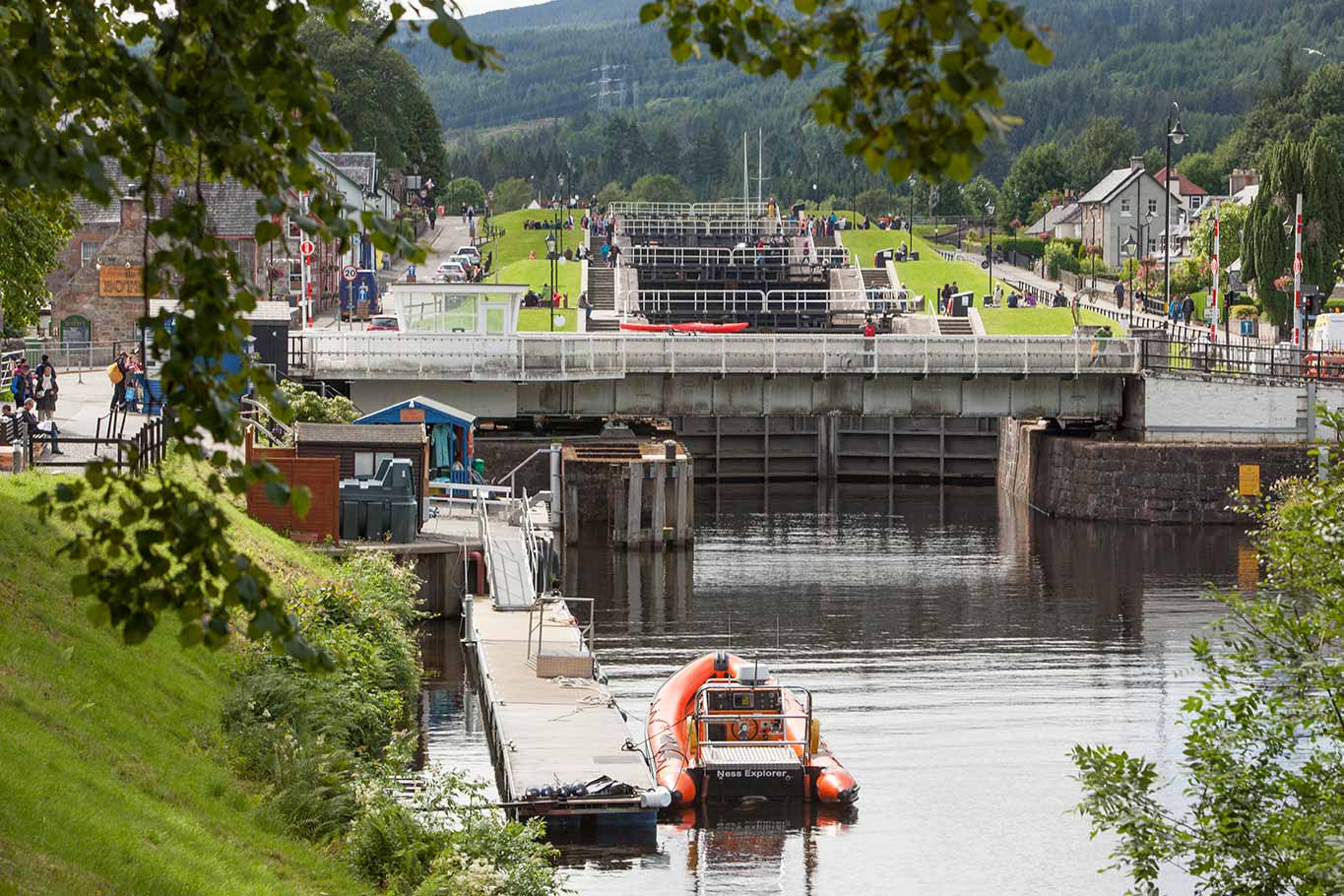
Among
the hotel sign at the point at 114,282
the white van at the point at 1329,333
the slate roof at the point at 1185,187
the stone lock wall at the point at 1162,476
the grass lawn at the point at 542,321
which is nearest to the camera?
the stone lock wall at the point at 1162,476

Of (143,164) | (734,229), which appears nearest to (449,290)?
(143,164)

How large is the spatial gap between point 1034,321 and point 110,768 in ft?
235

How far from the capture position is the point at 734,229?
137125 mm

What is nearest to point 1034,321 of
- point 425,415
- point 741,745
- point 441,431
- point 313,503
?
point 441,431

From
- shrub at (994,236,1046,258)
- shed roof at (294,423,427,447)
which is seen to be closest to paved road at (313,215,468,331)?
shed roof at (294,423,427,447)

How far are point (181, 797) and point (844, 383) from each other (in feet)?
140

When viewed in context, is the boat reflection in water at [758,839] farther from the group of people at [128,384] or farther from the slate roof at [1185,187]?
the slate roof at [1185,187]

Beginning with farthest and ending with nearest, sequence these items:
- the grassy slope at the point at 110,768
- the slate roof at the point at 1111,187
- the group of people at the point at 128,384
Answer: the slate roof at the point at 1111,187 < the group of people at the point at 128,384 < the grassy slope at the point at 110,768

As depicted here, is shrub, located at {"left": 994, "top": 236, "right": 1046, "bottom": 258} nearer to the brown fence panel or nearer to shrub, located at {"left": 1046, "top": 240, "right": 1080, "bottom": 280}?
shrub, located at {"left": 1046, "top": 240, "right": 1080, "bottom": 280}

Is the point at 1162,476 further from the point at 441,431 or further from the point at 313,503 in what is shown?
the point at 313,503

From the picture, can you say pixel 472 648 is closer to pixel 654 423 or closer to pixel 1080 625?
pixel 1080 625

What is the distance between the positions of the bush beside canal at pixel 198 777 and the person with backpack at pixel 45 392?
778 inches

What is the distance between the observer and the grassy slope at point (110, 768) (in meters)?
13.9

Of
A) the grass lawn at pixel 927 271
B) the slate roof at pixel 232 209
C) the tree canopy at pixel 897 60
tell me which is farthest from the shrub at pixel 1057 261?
the tree canopy at pixel 897 60
